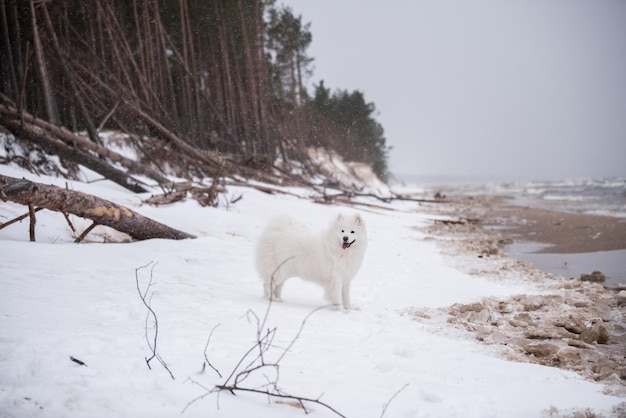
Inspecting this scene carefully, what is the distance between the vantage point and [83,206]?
4.89 m

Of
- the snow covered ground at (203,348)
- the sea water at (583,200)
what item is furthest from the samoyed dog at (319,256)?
the sea water at (583,200)

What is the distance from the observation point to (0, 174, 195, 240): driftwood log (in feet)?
13.8

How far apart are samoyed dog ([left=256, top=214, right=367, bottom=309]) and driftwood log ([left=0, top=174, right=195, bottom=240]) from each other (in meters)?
2.02

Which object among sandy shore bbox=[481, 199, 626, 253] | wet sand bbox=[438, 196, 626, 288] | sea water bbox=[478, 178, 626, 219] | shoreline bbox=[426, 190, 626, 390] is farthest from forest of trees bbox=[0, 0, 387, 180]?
sea water bbox=[478, 178, 626, 219]

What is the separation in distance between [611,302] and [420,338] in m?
3.14

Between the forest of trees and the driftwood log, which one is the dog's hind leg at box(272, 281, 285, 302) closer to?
the driftwood log

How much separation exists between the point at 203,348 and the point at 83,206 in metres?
3.27

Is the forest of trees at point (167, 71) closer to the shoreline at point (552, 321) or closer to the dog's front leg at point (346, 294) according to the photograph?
the dog's front leg at point (346, 294)

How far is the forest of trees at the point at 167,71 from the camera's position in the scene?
9672mm

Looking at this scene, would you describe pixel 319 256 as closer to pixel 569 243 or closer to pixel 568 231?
pixel 569 243

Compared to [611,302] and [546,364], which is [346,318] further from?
[611,302]

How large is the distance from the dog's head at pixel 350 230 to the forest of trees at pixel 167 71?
5.23 m

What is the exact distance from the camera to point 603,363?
A: 312cm

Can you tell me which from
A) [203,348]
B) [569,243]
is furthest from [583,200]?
[203,348]
